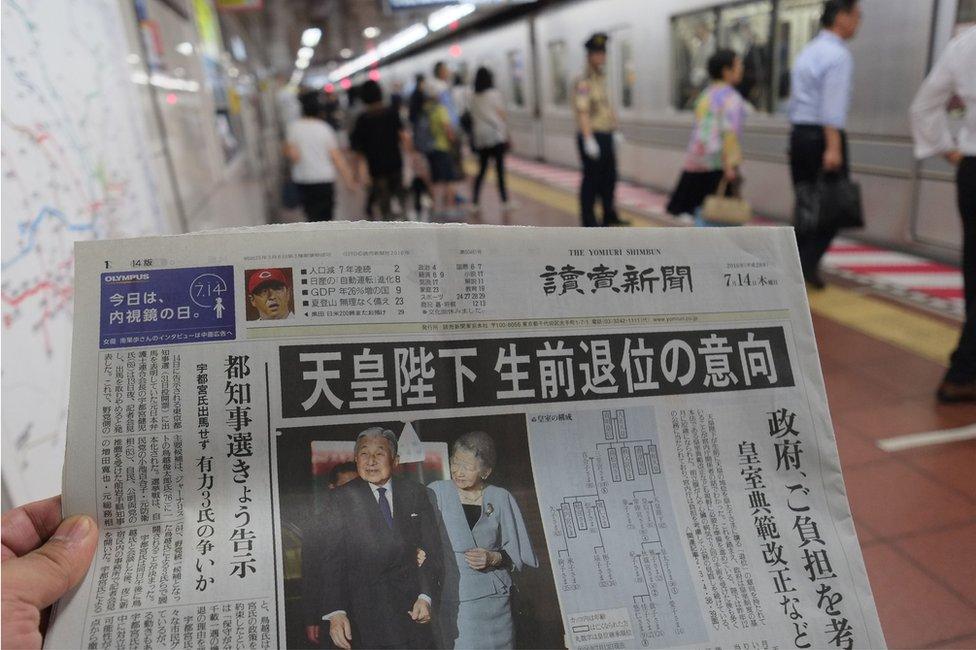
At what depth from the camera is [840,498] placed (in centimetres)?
75

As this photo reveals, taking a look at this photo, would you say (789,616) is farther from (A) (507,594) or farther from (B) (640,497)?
(A) (507,594)

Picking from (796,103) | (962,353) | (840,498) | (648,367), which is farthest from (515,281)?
(796,103)

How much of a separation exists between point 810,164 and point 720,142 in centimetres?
45

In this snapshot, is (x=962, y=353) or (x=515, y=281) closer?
(x=515, y=281)

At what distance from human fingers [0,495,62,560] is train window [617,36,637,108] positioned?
25.4 feet

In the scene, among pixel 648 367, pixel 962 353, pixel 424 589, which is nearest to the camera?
pixel 424 589

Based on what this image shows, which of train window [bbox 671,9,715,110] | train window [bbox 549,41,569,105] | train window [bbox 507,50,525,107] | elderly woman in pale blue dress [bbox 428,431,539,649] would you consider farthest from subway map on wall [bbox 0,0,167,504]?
train window [bbox 507,50,525,107]

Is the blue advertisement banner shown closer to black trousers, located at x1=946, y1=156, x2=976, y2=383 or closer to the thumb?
the thumb

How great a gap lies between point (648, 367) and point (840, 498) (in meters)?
0.25

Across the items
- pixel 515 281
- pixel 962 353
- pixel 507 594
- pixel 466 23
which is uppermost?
pixel 466 23

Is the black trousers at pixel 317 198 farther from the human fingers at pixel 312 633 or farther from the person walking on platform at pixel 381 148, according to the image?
the human fingers at pixel 312 633

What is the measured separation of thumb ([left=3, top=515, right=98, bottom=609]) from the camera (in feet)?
2.02

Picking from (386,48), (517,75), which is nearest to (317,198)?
(517,75)

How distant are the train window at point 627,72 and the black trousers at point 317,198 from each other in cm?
449
